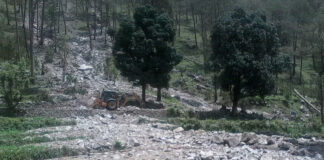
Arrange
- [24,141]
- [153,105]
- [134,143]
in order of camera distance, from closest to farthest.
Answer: [24,141] < [134,143] < [153,105]

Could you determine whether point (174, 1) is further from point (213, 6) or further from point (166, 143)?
point (166, 143)

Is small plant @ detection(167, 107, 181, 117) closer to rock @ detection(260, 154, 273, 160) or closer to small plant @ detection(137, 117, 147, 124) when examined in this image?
small plant @ detection(137, 117, 147, 124)

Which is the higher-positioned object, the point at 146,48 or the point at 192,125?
the point at 146,48

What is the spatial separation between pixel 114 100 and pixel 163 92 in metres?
10.7

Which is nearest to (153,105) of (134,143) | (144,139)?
(144,139)

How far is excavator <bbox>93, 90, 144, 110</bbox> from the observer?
31.6 meters

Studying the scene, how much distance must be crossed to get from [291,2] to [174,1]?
1532 centimetres

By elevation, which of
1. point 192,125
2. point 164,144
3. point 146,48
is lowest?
point 192,125

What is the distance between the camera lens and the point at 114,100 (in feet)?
104

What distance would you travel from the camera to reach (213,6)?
54500 millimetres

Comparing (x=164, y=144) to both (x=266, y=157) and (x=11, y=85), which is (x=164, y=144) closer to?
(x=266, y=157)

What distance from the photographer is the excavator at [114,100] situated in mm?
31625

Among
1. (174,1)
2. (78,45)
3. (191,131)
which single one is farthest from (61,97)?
(174,1)

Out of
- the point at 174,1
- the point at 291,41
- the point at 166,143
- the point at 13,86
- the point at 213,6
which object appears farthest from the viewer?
the point at 174,1
